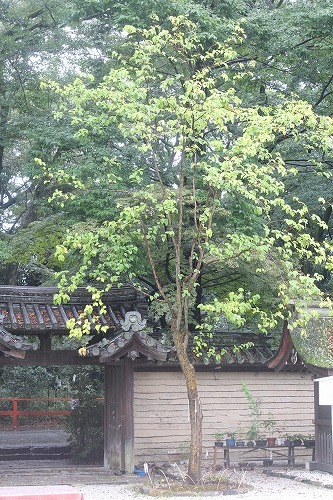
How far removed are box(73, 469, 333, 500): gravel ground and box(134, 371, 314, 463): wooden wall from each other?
67.5 inches

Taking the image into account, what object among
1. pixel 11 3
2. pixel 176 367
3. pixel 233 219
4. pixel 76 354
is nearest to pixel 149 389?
pixel 176 367

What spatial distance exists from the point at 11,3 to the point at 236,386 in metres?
13.6

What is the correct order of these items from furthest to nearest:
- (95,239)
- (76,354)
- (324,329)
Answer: (76,354) → (324,329) → (95,239)

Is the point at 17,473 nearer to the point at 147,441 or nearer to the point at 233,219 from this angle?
the point at 147,441

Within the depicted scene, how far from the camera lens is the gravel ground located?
1070 cm

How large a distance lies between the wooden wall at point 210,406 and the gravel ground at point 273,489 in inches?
67.5

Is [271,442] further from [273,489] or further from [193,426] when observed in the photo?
[193,426]

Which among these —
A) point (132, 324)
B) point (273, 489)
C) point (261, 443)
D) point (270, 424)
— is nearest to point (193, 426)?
point (273, 489)

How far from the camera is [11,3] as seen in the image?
20.8 metres

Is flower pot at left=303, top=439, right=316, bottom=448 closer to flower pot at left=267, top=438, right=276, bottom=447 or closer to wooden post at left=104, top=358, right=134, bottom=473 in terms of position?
flower pot at left=267, top=438, right=276, bottom=447

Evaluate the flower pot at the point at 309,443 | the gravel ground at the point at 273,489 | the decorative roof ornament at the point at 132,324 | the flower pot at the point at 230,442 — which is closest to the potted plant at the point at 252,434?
the flower pot at the point at 230,442

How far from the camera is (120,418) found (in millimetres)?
13727

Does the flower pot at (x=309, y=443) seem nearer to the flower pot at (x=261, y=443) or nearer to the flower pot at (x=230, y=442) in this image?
the flower pot at (x=261, y=443)

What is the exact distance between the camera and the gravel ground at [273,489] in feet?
35.1
